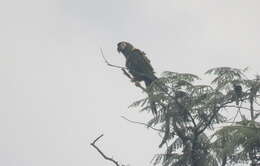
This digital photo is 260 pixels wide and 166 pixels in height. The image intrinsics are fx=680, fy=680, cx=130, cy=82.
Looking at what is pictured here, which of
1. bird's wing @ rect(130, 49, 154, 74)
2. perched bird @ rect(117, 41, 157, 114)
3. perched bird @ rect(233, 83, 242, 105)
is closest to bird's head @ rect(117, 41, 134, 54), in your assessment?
perched bird @ rect(117, 41, 157, 114)

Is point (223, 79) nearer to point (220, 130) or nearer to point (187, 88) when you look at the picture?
point (187, 88)

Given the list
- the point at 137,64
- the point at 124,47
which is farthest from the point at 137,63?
the point at 124,47

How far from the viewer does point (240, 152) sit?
36.7ft

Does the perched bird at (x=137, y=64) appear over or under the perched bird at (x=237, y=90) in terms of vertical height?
→ over

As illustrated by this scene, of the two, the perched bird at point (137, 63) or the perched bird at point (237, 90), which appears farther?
the perched bird at point (137, 63)

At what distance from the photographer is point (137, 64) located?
1734 centimetres

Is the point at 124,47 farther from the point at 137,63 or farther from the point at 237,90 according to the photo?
the point at 237,90

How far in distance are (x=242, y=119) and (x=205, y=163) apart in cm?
184

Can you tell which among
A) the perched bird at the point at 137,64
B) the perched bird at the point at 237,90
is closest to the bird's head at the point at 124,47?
the perched bird at the point at 137,64

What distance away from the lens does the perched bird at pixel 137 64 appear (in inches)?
646

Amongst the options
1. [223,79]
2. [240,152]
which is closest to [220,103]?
[223,79]

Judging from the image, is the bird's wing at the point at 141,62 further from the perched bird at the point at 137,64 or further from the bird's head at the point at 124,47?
the bird's head at the point at 124,47

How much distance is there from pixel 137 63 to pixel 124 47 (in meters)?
1.00

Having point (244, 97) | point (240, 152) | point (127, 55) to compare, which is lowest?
point (240, 152)
